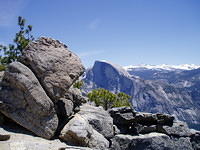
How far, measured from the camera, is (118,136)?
20.7 m

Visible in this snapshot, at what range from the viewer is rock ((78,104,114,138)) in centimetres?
1912

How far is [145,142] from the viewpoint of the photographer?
2095 centimetres

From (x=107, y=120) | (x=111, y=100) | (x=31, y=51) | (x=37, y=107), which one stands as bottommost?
(x=111, y=100)

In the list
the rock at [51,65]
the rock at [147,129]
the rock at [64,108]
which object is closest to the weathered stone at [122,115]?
the rock at [147,129]

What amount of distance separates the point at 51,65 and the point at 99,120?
6394mm

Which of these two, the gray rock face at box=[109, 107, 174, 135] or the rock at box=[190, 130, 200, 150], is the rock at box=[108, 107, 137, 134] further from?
the rock at box=[190, 130, 200, 150]

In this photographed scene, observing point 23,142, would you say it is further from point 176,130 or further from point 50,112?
point 176,130

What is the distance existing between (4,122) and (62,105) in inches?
175

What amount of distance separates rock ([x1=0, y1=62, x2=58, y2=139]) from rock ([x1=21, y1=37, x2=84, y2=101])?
0.86m

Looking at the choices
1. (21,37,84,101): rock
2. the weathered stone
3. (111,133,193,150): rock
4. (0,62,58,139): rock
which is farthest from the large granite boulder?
the weathered stone

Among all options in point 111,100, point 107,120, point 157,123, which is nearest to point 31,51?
point 107,120

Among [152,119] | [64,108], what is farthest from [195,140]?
[64,108]

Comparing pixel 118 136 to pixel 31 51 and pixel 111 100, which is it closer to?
pixel 31 51

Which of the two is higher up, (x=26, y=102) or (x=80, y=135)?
(x=26, y=102)
